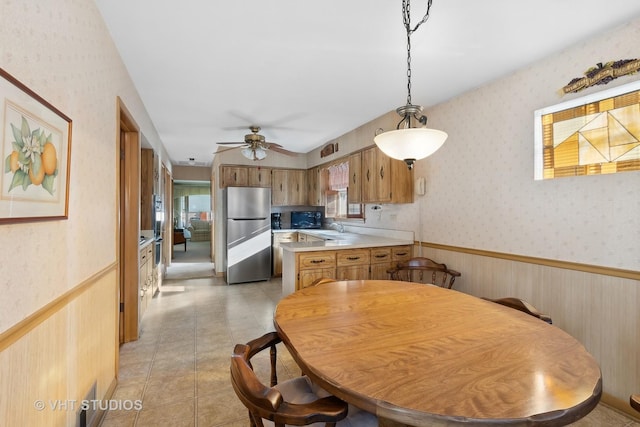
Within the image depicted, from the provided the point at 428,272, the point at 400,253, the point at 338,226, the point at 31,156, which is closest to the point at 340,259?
the point at 400,253

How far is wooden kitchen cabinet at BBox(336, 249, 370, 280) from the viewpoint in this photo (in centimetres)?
328

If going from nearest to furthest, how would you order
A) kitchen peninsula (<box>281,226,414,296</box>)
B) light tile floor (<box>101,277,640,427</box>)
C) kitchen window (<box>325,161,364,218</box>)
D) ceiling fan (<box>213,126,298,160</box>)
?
light tile floor (<box>101,277,640,427</box>) → kitchen peninsula (<box>281,226,414,296</box>) → ceiling fan (<box>213,126,298,160</box>) → kitchen window (<box>325,161,364,218</box>)

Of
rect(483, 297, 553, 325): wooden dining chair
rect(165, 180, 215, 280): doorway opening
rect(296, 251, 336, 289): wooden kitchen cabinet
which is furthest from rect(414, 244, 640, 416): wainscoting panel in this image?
rect(165, 180, 215, 280): doorway opening

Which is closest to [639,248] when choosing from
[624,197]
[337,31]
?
[624,197]

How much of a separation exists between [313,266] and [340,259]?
1.08ft

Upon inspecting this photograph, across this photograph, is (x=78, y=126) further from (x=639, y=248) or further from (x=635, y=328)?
(x=635, y=328)

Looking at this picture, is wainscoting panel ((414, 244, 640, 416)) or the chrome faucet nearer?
wainscoting panel ((414, 244, 640, 416))

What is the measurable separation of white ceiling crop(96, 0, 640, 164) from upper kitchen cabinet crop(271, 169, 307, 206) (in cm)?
258

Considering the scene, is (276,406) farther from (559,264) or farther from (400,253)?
(400,253)

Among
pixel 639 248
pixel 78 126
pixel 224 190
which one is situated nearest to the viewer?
pixel 78 126

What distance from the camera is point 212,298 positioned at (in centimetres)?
435

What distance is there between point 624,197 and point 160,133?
17.1 ft

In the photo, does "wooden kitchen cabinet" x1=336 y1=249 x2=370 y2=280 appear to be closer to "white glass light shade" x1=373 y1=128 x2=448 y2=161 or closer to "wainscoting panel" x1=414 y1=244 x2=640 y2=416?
"wainscoting panel" x1=414 y1=244 x2=640 y2=416

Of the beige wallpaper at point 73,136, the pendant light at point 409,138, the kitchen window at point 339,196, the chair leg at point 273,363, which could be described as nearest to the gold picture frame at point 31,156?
the beige wallpaper at point 73,136
